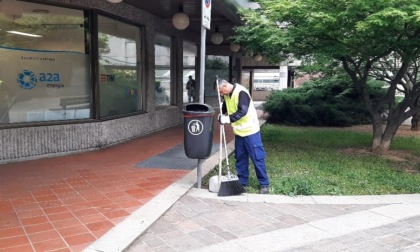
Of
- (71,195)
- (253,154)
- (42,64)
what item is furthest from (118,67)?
(253,154)

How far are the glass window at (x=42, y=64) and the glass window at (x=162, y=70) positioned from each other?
3612mm

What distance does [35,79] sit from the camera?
22.7 ft

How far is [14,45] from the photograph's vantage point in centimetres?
658

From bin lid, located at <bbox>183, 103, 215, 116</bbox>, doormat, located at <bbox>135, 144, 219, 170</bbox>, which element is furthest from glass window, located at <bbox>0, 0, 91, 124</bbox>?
bin lid, located at <bbox>183, 103, 215, 116</bbox>

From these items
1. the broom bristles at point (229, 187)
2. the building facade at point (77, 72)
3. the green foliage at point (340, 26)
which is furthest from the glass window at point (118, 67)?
the broom bristles at point (229, 187)

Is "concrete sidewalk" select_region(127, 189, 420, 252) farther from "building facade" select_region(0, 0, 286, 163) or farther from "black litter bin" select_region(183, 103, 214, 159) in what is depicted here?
"building facade" select_region(0, 0, 286, 163)

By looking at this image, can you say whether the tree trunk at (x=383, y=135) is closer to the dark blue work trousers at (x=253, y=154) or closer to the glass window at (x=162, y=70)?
the dark blue work trousers at (x=253, y=154)

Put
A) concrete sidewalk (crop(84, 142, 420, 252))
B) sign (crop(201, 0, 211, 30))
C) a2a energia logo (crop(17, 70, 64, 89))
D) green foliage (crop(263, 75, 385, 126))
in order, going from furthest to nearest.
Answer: green foliage (crop(263, 75, 385, 126)) < a2a energia logo (crop(17, 70, 64, 89)) < sign (crop(201, 0, 211, 30)) < concrete sidewalk (crop(84, 142, 420, 252))

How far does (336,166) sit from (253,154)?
96.3 inches

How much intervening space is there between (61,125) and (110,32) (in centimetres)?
246

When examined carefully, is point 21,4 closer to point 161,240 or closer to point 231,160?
point 231,160

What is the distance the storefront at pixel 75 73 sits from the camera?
661 centimetres

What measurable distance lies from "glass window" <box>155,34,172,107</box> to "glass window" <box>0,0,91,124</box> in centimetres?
361

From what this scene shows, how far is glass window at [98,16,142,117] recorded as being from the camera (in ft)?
26.8
